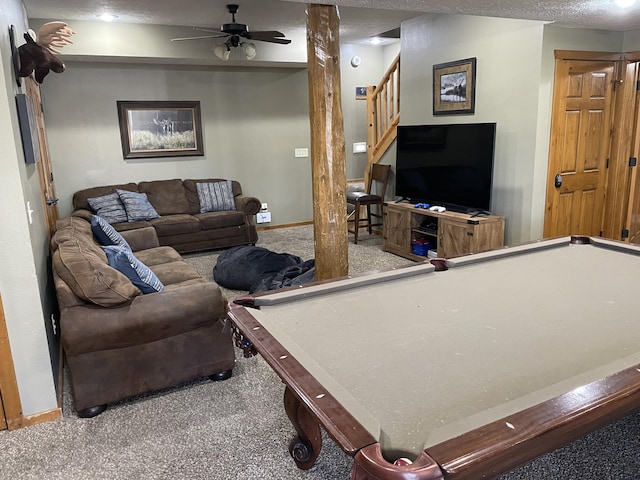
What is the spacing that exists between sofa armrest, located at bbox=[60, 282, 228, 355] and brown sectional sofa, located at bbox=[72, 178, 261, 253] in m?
3.18

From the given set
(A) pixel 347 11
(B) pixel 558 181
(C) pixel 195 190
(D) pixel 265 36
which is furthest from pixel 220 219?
(B) pixel 558 181

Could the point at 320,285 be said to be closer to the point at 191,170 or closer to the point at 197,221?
the point at 197,221

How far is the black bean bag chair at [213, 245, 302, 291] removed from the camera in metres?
4.47

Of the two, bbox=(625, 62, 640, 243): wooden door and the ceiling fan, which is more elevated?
the ceiling fan

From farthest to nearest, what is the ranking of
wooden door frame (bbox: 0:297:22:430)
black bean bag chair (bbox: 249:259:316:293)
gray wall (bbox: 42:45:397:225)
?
gray wall (bbox: 42:45:397:225), black bean bag chair (bbox: 249:259:316:293), wooden door frame (bbox: 0:297:22:430)

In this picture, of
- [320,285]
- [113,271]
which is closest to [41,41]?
[113,271]

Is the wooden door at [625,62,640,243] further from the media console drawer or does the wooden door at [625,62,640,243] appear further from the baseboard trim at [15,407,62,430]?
the baseboard trim at [15,407,62,430]

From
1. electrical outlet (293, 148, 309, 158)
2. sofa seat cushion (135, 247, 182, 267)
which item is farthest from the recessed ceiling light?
electrical outlet (293, 148, 309, 158)

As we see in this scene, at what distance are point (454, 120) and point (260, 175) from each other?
3.11 m

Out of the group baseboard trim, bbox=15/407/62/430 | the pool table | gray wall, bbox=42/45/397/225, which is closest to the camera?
the pool table

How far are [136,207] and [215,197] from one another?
3.27ft

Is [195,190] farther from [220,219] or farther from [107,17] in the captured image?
[107,17]

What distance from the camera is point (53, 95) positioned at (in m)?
5.90

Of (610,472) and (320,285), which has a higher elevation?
(320,285)
